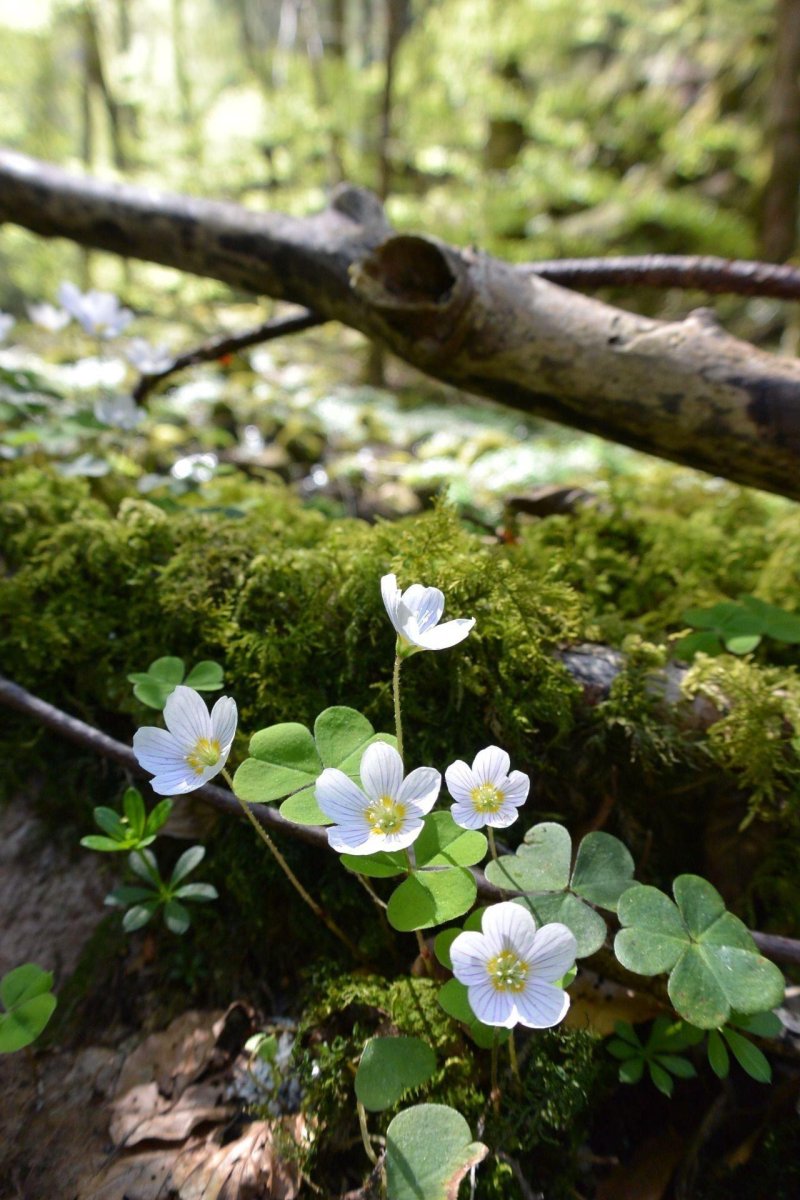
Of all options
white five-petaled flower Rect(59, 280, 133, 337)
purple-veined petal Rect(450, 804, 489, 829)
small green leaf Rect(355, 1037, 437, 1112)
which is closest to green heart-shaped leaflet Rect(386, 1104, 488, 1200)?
small green leaf Rect(355, 1037, 437, 1112)

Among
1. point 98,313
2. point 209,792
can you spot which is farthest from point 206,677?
point 98,313

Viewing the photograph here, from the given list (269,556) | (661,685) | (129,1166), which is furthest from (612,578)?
(129,1166)

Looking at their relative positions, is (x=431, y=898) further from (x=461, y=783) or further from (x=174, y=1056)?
(x=174, y=1056)

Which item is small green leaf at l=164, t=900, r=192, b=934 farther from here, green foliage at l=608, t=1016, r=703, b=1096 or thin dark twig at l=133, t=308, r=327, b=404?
thin dark twig at l=133, t=308, r=327, b=404

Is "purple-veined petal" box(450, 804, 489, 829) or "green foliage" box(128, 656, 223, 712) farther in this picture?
"green foliage" box(128, 656, 223, 712)

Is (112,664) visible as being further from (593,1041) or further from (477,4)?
(477,4)

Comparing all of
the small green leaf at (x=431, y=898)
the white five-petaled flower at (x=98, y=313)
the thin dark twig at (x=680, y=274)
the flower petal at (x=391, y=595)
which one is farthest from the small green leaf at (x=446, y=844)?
the white five-petaled flower at (x=98, y=313)
